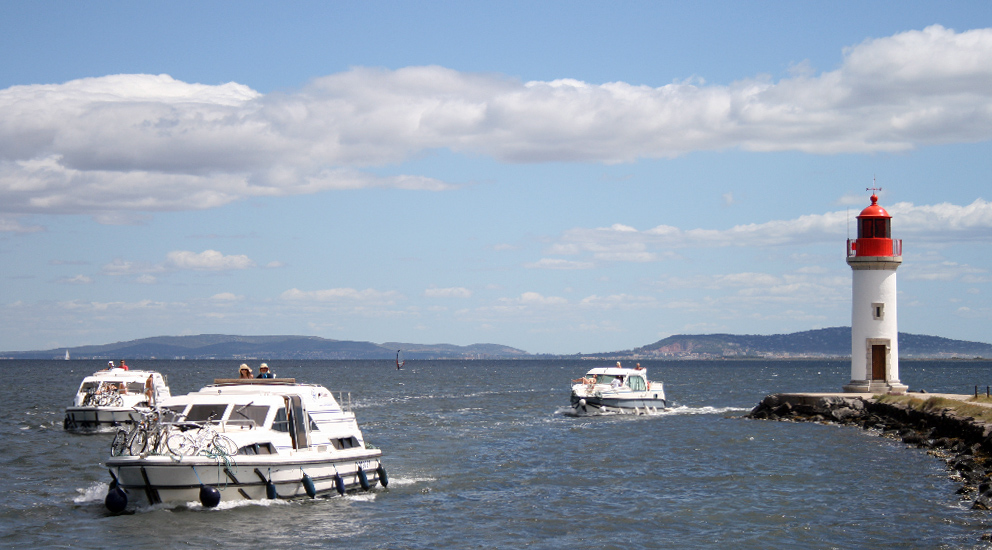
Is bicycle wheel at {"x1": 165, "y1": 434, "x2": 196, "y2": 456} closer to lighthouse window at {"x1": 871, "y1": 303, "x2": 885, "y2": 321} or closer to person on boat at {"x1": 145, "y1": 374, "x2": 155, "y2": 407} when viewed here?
person on boat at {"x1": 145, "y1": 374, "x2": 155, "y2": 407}

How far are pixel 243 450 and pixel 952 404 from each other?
91.8 ft

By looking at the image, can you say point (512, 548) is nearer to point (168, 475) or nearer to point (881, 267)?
point (168, 475)

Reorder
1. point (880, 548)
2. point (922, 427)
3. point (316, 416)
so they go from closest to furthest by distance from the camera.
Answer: point (880, 548) < point (316, 416) < point (922, 427)

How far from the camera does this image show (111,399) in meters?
41.6

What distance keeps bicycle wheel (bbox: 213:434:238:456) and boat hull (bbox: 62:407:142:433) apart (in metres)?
22.0

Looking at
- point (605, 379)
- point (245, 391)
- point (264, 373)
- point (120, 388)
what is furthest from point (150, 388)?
point (605, 379)

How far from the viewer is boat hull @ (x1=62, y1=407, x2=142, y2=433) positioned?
40500 millimetres

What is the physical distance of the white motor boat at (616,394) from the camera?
50469mm

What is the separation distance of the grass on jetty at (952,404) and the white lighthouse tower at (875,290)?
6.11 feet

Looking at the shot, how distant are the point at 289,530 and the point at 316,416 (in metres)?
4.40

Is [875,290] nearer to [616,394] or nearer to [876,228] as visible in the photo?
[876,228]

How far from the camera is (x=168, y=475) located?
19578mm

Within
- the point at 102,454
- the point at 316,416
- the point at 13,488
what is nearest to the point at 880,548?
the point at 316,416

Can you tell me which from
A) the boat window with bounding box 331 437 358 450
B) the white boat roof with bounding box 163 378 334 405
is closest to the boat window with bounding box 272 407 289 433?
the white boat roof with bounding box 163 378 334 405
